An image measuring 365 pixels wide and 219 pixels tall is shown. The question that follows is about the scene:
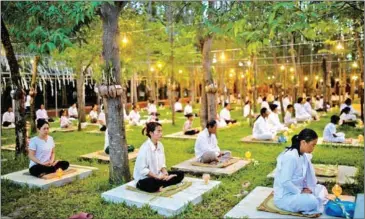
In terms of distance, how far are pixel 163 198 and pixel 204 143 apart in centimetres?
246

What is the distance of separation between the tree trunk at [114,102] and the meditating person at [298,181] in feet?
9.10

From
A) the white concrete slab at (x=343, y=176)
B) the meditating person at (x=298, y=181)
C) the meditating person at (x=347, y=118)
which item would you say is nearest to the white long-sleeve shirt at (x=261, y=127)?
the white concrete slab at (x=343, y=176)

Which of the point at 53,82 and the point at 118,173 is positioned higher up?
the point at 53,82

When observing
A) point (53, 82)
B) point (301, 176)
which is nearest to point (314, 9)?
point (301, 176)

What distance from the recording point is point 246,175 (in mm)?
7031

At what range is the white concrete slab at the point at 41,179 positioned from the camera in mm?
6391

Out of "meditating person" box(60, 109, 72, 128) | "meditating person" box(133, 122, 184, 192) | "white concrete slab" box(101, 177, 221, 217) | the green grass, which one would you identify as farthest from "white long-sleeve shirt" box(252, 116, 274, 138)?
"meditating person" box(60, 109, 72, 128)

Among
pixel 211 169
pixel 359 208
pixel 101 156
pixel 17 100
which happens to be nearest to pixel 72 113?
pixel 17 100

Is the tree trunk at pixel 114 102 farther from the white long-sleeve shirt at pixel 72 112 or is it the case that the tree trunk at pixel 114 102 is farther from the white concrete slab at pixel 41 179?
the white long-sleeve shirt at pixel 72 112

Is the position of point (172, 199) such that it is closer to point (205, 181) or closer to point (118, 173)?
point (205, 181)

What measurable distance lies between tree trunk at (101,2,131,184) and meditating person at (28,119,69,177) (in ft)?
4.48

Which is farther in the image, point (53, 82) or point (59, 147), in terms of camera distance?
point (53, 82)

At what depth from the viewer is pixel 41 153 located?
22.2 ft

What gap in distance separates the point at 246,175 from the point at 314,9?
134 inches
